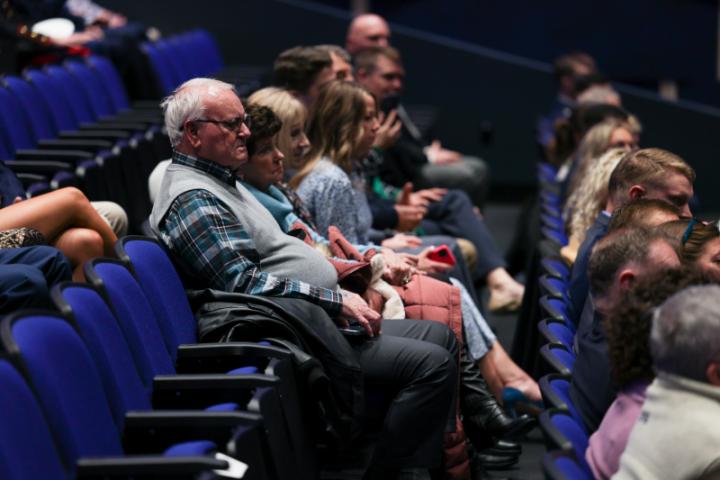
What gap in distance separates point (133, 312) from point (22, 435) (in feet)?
A: 1.70

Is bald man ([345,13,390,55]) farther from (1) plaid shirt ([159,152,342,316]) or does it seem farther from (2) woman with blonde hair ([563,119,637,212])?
(1) plaid shirt ([159,152,342,316])

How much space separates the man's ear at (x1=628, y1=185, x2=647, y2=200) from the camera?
110 inches

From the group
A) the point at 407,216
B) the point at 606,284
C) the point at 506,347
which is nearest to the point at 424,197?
the point at 407,216

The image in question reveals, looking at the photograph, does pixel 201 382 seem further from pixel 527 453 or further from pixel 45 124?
pixel 45 124

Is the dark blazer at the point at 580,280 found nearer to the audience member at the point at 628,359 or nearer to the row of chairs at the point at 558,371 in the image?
the row of chairs at the point at 558,371

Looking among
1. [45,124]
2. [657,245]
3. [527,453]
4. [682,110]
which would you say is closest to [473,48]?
[682,110]

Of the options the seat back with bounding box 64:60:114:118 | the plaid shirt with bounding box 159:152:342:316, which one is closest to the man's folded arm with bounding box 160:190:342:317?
the plaid shirt with bounding box 159:152:342:316

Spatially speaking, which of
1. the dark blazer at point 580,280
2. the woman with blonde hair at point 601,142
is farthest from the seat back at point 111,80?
the dark blazer at point 580,280

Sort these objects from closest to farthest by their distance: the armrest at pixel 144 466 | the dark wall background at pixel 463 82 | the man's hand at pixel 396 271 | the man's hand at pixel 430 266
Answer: the armrest at pixel 144 466 → the man's hand at pixel 396 271 → the man's hand at pixel 430 266 → the dark wall background at pixel 463 82

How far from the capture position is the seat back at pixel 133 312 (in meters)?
2.09

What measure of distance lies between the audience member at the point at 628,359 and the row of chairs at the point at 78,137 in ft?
5.69

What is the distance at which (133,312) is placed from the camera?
213cm

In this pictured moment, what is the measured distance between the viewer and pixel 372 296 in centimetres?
283

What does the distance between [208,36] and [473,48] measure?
1.49 m
